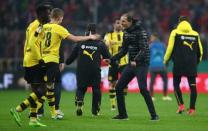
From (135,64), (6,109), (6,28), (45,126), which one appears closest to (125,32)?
(135,64)

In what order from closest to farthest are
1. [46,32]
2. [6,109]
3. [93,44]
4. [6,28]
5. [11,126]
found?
[11,126] < [46,32] < [93,44] < [6,109] < [6,28]

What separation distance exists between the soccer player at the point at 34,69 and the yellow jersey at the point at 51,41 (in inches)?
50.7

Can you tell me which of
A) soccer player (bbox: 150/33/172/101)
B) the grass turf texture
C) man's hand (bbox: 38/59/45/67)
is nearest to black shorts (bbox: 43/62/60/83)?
the grass turf texture

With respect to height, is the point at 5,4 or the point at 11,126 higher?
the point at 5,4

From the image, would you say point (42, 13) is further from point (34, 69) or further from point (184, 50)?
point (184, 50)

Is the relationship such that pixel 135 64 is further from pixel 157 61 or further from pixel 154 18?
pixel 154 18

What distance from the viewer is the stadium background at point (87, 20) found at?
109 ft

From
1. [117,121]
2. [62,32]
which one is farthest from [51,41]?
[117,121]

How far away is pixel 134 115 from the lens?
62.8 feet

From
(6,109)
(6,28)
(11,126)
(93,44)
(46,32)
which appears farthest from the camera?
(6,28)

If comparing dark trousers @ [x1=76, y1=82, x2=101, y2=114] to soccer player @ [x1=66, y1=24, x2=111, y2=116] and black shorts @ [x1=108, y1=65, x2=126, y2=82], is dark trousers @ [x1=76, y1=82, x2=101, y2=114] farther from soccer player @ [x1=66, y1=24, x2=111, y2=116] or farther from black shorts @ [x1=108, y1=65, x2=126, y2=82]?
black shorts @ [x1=108, y1=65, x2=126, y2=82]

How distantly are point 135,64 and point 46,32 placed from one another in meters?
2.29

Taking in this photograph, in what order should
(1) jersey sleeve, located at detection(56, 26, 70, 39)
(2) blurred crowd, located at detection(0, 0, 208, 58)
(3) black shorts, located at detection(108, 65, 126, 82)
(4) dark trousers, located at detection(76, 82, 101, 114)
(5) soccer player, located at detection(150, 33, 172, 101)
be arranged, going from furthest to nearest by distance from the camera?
(2) blurred crowd, located at detection(0, 0, 208, 58), (5) soccer player, located at detection(150, 33, 172, 101), (3) black shorts, located at detection(108, 65, 126, 82), (4) dark trousers, located at detection(76, 82, 101, 114), (1) jersey sleeve, located at detection(56, 26, 70, 39)

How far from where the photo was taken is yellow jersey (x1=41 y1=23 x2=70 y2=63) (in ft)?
55.4
